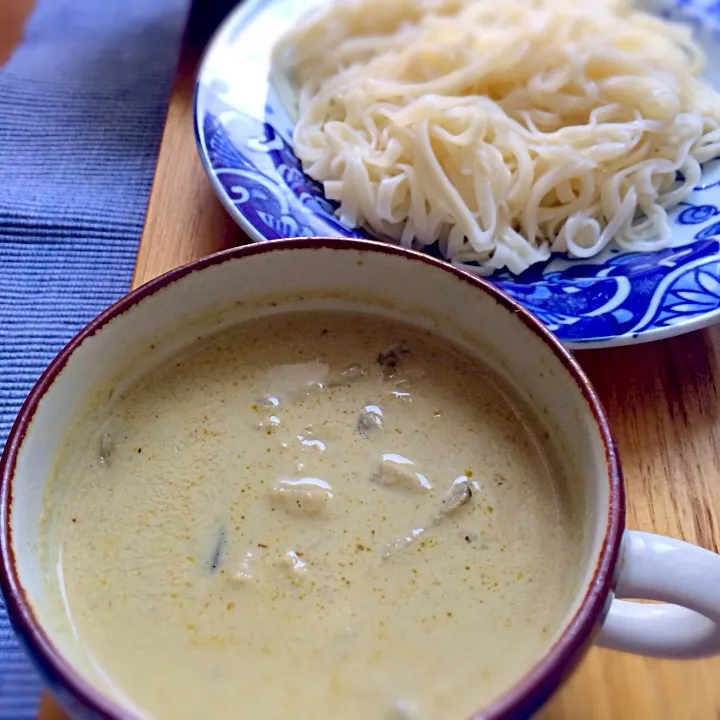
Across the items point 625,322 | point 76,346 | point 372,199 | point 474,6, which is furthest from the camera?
point 474,6

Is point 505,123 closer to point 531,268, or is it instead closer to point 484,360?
point 531,268

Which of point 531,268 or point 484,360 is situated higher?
point 484,360

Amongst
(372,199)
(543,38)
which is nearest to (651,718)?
(372,199)

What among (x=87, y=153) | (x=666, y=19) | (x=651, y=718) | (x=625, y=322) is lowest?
(x=87, y=153)

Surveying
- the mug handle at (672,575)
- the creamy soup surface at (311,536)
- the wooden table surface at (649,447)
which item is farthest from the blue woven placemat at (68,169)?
the mug handle at (672,575)

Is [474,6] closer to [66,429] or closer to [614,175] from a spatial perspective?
[614,175]

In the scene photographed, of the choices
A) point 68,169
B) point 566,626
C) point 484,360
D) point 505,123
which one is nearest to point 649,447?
point 484,360
